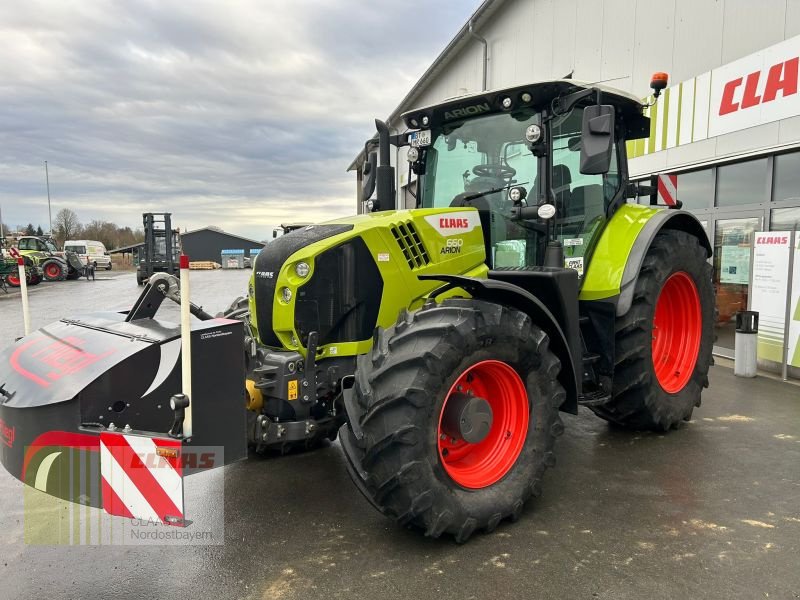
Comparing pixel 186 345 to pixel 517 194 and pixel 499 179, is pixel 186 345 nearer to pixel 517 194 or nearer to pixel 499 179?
pixel 517 194

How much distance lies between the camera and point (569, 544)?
119 inches

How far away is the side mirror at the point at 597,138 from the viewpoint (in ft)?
11.3

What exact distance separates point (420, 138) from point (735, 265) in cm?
567

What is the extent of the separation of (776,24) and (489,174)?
492 cm

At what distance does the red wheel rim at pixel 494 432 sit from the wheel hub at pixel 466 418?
8cm

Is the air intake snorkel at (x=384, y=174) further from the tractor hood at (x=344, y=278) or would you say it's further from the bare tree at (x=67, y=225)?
the bare tree at (x=67, y=225)

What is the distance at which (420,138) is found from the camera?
14.6 ft

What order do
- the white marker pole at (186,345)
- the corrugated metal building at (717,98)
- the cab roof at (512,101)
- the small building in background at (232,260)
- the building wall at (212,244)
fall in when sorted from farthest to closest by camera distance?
the building wall at (212,244) < the small building in background at (232,260) < the corrugated metal building at (717,98) < the cab roof at (512,101) < the white marker pole at (186,345)

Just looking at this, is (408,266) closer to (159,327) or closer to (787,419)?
(159,327)

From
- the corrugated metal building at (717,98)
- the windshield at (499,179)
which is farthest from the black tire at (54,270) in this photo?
the windshield at (499,179)

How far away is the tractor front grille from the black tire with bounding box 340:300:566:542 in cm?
57

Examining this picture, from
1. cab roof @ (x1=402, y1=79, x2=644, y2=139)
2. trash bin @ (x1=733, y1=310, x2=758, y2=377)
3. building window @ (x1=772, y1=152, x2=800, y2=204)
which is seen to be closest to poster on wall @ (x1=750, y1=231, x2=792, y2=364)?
trash bin @ (x1=733, y1=310, x2=758, y2=377)

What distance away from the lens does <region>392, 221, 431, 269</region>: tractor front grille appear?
354 centimetres

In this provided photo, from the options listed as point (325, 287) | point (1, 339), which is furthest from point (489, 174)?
point (1, 339)
